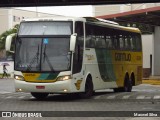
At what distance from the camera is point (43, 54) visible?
789 inches

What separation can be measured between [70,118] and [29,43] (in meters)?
6.94

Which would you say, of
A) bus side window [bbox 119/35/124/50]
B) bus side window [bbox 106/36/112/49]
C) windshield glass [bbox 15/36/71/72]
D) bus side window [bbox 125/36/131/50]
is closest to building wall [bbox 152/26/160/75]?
bus side window [bbox 125/36/131/50]

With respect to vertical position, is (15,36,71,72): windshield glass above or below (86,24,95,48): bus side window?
below

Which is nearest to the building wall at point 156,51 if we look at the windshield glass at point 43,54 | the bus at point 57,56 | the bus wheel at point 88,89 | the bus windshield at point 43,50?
the bus at point 57,56

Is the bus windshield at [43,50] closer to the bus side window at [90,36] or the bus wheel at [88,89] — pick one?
the bus side window at [90,36]

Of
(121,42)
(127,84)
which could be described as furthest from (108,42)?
(127,84)

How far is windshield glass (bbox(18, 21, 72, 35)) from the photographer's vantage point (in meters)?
20.3

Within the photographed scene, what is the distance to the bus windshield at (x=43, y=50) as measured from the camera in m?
19.9

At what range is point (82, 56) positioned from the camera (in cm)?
2091

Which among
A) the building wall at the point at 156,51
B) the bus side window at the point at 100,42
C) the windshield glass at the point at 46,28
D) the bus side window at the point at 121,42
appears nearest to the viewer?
the windshield glass at the point at 46,28

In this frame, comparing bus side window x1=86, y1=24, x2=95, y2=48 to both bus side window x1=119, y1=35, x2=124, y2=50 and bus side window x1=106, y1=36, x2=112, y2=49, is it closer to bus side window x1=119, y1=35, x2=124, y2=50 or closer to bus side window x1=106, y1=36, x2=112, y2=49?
bus side window x1=106, y1=36, x2=112, y2=49

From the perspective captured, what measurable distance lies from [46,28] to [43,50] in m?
1.00

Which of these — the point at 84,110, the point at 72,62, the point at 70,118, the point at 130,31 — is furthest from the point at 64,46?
the point at 130,31

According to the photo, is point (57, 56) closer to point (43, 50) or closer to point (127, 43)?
point (43, 50)
